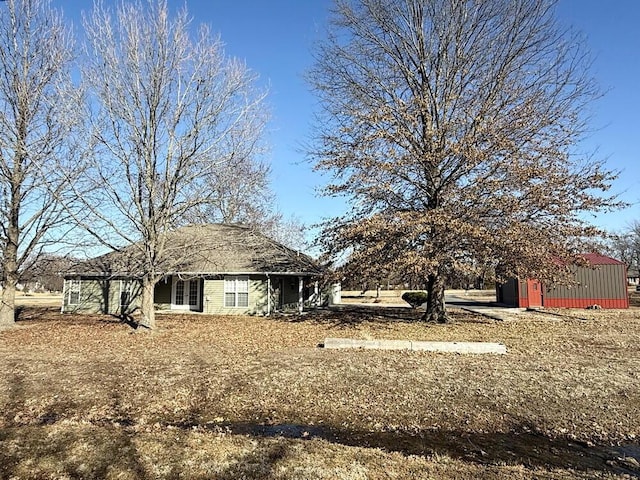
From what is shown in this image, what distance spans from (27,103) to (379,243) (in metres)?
13.4

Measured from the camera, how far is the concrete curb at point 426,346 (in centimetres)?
1083

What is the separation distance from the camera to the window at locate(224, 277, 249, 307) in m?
21.6

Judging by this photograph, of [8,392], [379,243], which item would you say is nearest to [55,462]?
[8,392]

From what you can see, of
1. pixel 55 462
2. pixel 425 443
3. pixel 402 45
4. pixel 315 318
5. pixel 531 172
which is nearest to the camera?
pixel 55 462

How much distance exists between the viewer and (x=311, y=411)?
21.5ft

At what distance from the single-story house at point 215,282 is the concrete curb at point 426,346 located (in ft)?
32.1

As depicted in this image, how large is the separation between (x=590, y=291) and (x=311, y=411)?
83.4 ft

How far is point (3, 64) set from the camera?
620 inches

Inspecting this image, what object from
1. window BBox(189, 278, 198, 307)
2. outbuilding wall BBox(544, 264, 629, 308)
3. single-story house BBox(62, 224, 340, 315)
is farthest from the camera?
outbuilding wall BBox(544, 264, 629, 308)

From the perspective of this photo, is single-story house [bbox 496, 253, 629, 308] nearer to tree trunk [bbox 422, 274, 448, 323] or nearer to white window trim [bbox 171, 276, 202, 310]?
tree trunk [bbox 422, 274, 448, 323]

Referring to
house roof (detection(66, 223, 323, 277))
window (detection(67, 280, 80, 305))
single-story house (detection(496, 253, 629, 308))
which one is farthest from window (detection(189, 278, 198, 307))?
single-story house (detection(496, 253, 629, 308))

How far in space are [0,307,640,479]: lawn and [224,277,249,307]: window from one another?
8.97 meters

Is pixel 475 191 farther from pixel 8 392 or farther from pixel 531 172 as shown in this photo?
pixel 8 392

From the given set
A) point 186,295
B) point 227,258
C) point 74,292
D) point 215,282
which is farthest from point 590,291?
point 74,292
